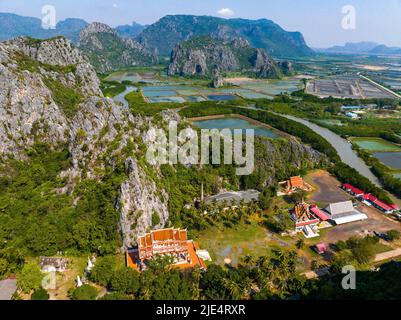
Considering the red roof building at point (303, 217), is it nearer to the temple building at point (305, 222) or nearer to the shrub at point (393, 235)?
the temple building at point (305, 222)

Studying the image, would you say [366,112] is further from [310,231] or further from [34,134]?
[34,134]

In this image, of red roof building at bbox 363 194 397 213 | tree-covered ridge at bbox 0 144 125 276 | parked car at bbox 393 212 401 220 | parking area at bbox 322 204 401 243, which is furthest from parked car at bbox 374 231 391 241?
tree-covered ridge at bbox 0 144 125 276

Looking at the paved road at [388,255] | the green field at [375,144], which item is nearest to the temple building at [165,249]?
the paved road at [388,255]

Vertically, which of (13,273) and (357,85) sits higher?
(357,85)

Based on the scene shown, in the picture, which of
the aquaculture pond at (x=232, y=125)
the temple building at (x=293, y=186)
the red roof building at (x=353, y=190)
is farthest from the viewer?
the aquaculture pond at (x=232, y=125)

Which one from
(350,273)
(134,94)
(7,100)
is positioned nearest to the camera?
(350,273)

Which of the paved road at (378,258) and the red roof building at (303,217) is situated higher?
the red roof building at (303,217)

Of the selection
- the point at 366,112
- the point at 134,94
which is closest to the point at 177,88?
the point at 134,94

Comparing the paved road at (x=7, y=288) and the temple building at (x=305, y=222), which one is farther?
the temple building at (x=305, y=222)
